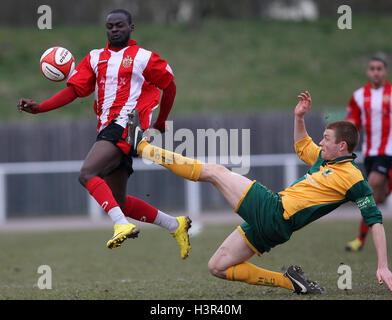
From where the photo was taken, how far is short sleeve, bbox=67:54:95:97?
5598 millimetres

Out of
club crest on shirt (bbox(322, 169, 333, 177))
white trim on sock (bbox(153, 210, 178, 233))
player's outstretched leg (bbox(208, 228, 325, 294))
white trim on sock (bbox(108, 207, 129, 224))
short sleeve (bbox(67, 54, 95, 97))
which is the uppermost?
short sleeve (bbox(67, 54, 95, 97))

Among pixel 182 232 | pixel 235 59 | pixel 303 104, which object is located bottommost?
pixel 182 232

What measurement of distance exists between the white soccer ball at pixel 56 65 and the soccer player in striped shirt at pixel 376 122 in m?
4.02

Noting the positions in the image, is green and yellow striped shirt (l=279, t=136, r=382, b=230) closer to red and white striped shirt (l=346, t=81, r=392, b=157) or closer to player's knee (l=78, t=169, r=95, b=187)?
player's knee (l=78, t=169, r=95, b=187)

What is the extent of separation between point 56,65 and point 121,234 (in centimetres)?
170

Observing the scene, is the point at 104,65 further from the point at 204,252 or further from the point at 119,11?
the point at 204,252

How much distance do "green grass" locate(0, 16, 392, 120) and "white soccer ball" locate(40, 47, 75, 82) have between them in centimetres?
1286

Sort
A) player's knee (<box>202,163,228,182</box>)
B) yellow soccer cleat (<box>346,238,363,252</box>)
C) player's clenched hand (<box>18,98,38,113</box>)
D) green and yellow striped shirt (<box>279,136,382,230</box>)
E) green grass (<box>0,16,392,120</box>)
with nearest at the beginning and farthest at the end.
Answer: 1. green and yellow striped shirt (<box>279,136,382,230</box>)
2. player's knee (<box>202,163,228,182</box>)
3. player's clenched hand (<box>18,98,38,113</box>)
4. yellow soccer cleat (<box>346,238,363,252</box>)
5. green grass (<box>0,16,392,120</box>)

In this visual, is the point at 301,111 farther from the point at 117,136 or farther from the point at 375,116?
the point at 375,116

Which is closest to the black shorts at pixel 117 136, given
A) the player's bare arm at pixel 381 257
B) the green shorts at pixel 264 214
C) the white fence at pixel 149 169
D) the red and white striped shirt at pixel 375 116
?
the green shorts at pixel 264 214

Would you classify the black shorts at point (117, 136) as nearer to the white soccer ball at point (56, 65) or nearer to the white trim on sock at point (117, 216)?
the white trim on sock at point (117, 216)

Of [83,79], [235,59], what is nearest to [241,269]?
[83,79]

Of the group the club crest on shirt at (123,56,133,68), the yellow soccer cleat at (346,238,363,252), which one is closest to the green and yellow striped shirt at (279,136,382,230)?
the club crest on shirt at (123,56,133,68)

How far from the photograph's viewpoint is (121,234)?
16.4 feet
